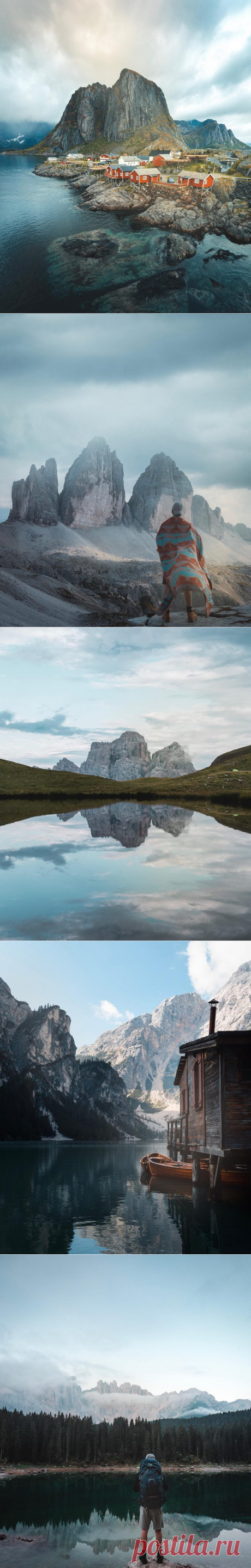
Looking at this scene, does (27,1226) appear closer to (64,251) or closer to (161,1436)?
(161,1436)

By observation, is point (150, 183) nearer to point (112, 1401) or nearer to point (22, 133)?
point (22, 133)

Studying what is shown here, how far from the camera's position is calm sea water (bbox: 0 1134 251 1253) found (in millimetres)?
4820

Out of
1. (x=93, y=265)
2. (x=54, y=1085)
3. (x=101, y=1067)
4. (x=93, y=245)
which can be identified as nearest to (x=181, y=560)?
(x=93, y=265)

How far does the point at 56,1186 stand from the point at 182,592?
3.56m

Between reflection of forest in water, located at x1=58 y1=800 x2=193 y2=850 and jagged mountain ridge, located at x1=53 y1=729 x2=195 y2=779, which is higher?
jagged mountain ridge, located at x1=53 y1=729 x2=195 y2=779

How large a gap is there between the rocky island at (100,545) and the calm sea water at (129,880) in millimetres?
1288

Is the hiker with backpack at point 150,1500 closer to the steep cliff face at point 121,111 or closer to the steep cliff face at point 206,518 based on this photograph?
the steep cliff face at point 206,518

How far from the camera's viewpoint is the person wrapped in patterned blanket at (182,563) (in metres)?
5.29

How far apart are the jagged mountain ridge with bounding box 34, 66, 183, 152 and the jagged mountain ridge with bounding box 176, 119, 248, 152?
48 mm

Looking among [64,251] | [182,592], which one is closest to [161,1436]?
[182,592]

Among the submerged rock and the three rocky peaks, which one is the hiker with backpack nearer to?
the three rocky peaks

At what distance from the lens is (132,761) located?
5207 mm

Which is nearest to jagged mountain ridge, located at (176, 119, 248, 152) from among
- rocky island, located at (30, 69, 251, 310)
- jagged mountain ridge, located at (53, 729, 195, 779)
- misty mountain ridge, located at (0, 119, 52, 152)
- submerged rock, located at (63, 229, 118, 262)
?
rocky island, located at (30, 69, 251, 310)

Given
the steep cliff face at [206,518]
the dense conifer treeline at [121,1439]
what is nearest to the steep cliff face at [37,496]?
the steep cliff face at [206,518]
